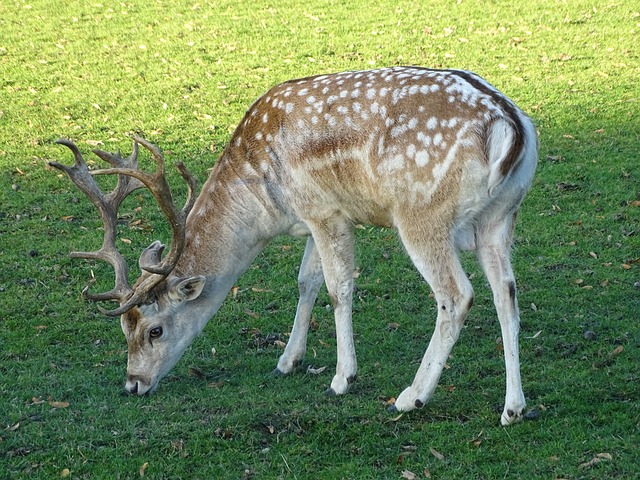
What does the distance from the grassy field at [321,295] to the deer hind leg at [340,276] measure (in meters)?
0.15

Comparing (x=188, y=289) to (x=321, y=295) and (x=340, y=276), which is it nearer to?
(x=340, y=276)

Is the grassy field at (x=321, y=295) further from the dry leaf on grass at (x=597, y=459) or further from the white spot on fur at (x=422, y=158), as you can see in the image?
the white spot on fur at (x=422, y=158)

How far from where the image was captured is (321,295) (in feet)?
29.3

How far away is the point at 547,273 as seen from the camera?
353 inches

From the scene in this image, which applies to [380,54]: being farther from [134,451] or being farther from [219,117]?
[134,451]

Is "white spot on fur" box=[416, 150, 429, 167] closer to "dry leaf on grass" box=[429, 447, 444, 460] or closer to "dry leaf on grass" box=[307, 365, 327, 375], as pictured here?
"dry leaf on grass" box=[429, 447, 444, 460]

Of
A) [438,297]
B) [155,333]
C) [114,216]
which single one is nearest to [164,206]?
[114,216]

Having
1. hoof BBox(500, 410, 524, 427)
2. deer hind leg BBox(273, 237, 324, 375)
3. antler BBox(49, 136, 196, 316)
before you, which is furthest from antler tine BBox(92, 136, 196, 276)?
hoof BBox(500, 410, 524, 427)

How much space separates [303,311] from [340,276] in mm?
660

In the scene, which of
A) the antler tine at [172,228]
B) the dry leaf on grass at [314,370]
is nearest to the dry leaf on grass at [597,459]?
the dry leaf on grass at [314,370]

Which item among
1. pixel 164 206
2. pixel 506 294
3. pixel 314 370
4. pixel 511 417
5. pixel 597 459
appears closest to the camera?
pixel 597 459

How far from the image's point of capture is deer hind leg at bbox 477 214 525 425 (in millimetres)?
6340

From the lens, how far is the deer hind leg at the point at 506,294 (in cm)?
634

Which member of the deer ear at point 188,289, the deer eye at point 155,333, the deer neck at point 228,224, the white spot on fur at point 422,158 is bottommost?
the deer eye at point 155,333
